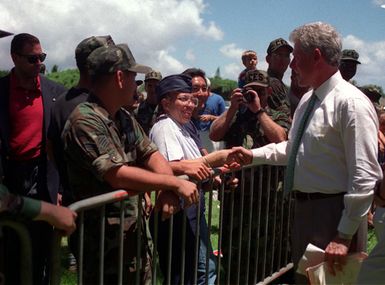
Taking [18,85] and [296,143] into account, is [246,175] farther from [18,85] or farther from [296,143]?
[18,85]

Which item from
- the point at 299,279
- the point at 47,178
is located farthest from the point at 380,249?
the point at 47,178

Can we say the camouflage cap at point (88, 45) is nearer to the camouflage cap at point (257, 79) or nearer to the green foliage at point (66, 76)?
the camouflage cap at point (257, 79)

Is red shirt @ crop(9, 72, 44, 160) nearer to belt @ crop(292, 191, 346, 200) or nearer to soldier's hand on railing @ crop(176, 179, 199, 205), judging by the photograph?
soldier's hand on railing @ crop(176, 179, 199, 205)

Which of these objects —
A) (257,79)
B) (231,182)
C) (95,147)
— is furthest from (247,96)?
(95,147)

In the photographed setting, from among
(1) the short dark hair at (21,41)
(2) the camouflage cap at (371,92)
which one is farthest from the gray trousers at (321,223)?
(2) the camouflage cap at (371,92)

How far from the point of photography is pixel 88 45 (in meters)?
3.30

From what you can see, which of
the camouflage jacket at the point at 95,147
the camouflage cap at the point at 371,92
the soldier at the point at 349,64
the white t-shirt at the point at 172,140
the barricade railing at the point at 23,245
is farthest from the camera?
the camouflage cap at the point at 371,92

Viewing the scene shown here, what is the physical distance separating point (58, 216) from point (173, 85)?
1790mm

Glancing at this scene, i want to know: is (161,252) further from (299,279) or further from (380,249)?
(380,249)

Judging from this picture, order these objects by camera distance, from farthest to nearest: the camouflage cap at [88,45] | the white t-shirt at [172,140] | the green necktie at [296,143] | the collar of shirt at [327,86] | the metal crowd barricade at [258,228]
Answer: the metal crowd barricade at [258,228]
the white t-shirt at [172,140]
the camouflage cap at [88,45]
the green necktie at [296,143]
the collar of shirt at [327,86]

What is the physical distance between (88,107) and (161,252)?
1399 mm

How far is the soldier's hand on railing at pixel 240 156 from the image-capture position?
3.70m

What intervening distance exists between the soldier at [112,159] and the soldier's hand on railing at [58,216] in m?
0.34

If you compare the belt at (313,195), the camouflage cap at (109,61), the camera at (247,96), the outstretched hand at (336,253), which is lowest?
the outstretched hand at (336,253)
